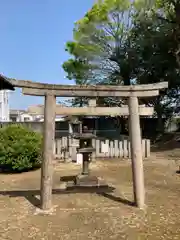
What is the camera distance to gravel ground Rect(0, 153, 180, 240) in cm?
493

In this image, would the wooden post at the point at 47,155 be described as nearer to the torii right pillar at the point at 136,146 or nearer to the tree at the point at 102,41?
the torii right pillar at the point at 136,146

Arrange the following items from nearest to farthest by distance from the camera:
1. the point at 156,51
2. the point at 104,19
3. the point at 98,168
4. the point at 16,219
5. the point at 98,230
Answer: the point at 98,230 → the point at 16,219 → the point at 98,168 → the point at 156,51 → the point at 104,19

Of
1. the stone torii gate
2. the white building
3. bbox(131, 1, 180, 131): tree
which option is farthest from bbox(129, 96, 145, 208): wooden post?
the white building

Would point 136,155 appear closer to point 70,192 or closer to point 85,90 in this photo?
point 85,90

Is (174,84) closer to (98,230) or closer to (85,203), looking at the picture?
(85,203)

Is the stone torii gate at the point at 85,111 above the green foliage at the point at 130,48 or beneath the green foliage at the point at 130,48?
beneath

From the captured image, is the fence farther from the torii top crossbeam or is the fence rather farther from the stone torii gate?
the torii top crossbeam

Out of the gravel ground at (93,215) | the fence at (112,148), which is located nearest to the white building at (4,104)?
the fence at (112,148)

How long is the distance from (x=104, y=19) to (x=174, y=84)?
335 inches

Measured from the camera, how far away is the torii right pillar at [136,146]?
252 inches

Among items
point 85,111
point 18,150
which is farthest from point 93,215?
point 18,150

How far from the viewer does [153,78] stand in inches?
856

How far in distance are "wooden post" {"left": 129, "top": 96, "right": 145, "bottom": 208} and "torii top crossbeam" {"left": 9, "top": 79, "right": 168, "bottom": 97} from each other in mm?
199

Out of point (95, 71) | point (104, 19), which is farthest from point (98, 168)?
point (104, 19)
